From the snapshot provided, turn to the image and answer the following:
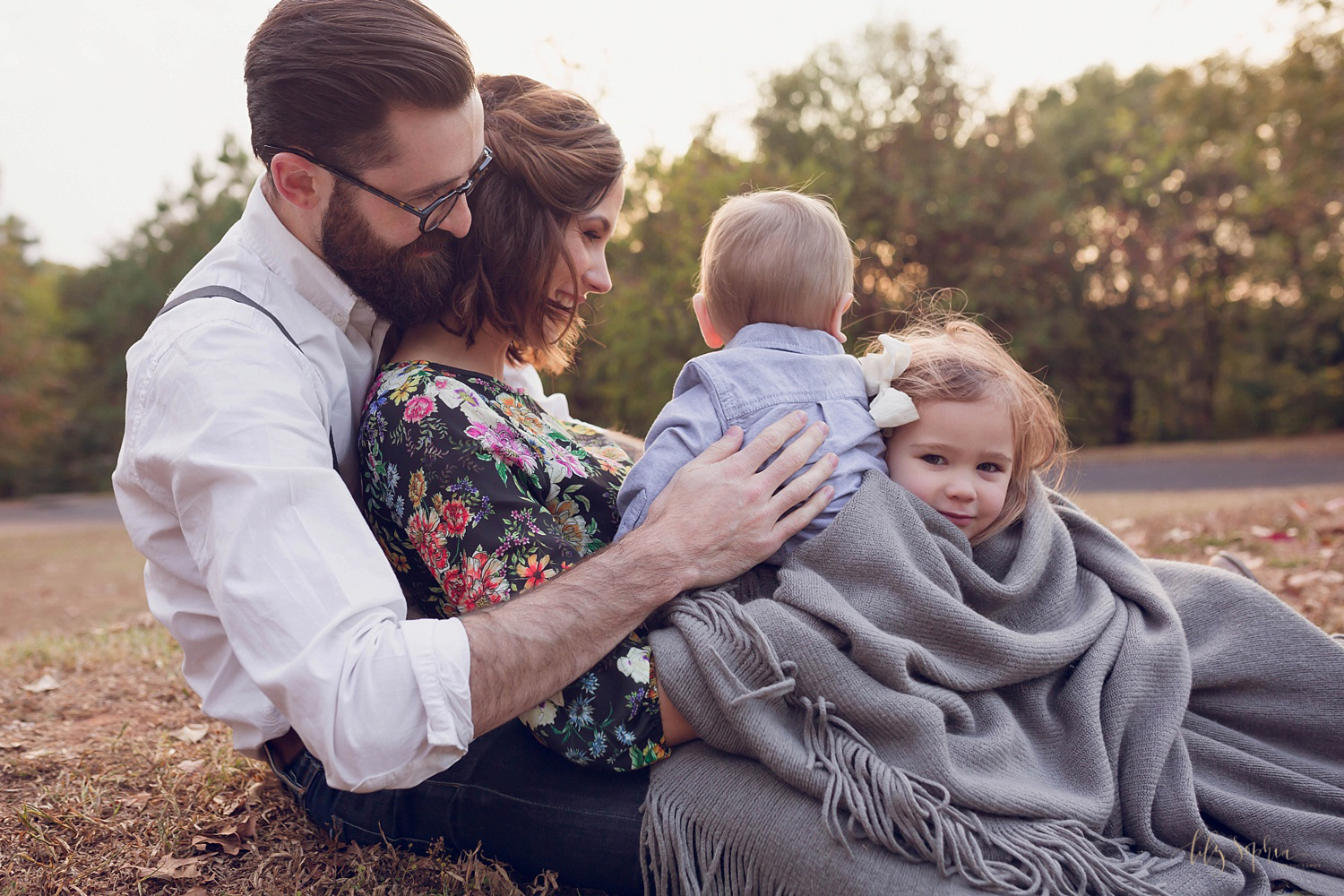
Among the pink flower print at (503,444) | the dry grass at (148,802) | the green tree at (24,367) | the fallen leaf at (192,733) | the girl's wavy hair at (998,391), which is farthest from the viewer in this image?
the green tree at (24,367)

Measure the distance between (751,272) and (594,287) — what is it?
387 millimetres

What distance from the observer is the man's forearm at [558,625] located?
5.53 feet

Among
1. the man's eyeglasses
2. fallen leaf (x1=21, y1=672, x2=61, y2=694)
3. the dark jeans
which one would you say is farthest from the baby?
fallen leaf (x1=21, y1=672, x2=61, y2=694)

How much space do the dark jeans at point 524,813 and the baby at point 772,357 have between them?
52 cm

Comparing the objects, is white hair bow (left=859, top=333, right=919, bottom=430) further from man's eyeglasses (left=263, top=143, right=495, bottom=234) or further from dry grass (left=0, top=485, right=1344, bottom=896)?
dry grass (left=0, top=485, right=1344, bottom=896)

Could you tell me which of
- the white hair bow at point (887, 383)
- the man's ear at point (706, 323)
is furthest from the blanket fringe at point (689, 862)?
the man's ear at point (706, 323)

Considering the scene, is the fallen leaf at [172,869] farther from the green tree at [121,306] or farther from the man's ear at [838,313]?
the green tree at [121,306]

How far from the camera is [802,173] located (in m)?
15.8

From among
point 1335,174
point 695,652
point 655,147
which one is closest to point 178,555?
point 695,652

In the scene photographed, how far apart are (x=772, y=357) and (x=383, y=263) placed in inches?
34.8

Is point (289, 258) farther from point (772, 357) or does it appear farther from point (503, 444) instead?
point (772, 357)

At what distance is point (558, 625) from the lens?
5.79ft

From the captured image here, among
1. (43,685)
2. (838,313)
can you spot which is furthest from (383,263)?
(43,685)

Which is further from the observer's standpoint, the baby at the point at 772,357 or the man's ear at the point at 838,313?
the man's ear at the point at 838,313
